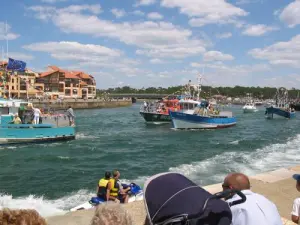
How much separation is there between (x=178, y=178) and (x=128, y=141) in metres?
25.3

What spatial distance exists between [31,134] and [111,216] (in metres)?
23.4

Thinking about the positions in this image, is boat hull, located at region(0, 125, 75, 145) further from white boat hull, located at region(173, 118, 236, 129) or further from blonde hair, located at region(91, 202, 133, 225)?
blonde hair, located at region(91, 202, 133, 225)

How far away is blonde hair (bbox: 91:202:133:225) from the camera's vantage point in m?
2.20

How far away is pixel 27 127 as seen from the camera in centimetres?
2388

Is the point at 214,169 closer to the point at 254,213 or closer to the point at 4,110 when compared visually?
the point at 254,213

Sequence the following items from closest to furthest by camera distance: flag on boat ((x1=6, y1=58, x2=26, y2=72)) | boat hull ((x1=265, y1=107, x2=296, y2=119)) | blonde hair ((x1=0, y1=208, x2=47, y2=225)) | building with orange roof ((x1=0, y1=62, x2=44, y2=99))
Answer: blonde hair ((x1=0, y1=208, x2=47, y2=225))
flag on boat ((x1=6, y1=58, x2=26, y2=72))
building with orange roof ((x1=0, y1=62, x2=44, y2=99))
boat hull ((x1=265, y1=107, x2=296, y2=119))

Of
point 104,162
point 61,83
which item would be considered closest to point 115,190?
point 104,162

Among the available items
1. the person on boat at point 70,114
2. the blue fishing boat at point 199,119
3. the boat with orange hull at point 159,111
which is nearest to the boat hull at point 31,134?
Answer: the person on boat at point 70,114

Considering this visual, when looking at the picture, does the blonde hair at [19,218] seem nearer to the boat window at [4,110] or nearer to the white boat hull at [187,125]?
the boat window at [4,110]

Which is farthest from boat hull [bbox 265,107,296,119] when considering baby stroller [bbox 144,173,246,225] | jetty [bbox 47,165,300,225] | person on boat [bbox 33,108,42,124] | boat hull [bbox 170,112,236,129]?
baby stroller [bbox 144,173,246,225]

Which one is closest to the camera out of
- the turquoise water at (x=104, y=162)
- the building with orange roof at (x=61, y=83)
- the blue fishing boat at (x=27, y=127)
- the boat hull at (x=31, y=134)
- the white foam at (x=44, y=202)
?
the white foam at (x=44, y=202)

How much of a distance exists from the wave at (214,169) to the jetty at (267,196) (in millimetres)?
2817

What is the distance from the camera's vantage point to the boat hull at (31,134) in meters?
23.2

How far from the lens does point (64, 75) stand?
105125mm
